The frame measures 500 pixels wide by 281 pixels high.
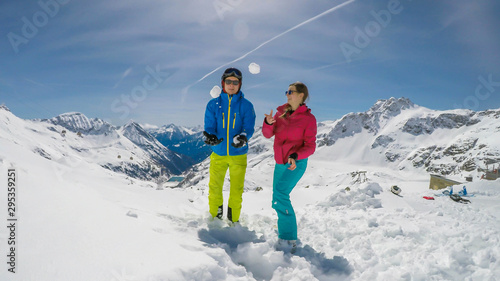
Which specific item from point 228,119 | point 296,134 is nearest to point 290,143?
point 296,134

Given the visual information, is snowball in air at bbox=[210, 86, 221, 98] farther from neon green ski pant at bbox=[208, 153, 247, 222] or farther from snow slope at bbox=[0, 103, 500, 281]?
snow slope at bbox=[0, 103, 500, 281]

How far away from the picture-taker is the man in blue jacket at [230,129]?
5.38 m

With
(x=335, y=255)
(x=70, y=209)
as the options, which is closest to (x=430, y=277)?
(x=335, y=255)

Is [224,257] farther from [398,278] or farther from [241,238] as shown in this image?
[398,278]

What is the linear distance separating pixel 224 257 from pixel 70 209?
2132 millimetres

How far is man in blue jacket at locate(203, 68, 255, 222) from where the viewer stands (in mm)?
5379

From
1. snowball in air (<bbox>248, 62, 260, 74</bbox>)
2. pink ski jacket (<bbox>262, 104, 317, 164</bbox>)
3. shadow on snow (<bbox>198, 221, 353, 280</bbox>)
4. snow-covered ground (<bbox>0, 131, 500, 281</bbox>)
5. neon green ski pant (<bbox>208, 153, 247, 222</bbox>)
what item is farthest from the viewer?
neon green ski pant (<bbox>208, 153, 247, 222</bbox>)

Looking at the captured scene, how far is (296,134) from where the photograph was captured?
479cm

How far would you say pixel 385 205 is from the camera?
741 cm

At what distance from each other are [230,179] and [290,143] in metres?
1.62

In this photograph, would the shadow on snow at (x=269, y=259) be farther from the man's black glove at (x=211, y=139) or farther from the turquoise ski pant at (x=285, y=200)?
the man's black glove at (x=211, y=139)

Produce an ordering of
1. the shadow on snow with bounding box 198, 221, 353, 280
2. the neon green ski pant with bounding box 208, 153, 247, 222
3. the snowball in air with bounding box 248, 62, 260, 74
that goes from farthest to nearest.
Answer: the neon green ski pant with bounding box 208, 153, 247, 222, the snowball in air with bounding box 248, 62, 260, 74, the shadow on snow with bounding box 198, 221, 353, 280

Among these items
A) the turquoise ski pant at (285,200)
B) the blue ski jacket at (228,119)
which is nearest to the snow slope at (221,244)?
the turquoise ski pant at (285,200)

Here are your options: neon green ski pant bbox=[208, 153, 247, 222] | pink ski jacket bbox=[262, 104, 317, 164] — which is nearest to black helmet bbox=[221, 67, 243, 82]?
pink ski jacket bbox=[262, 104, 317, 164]
